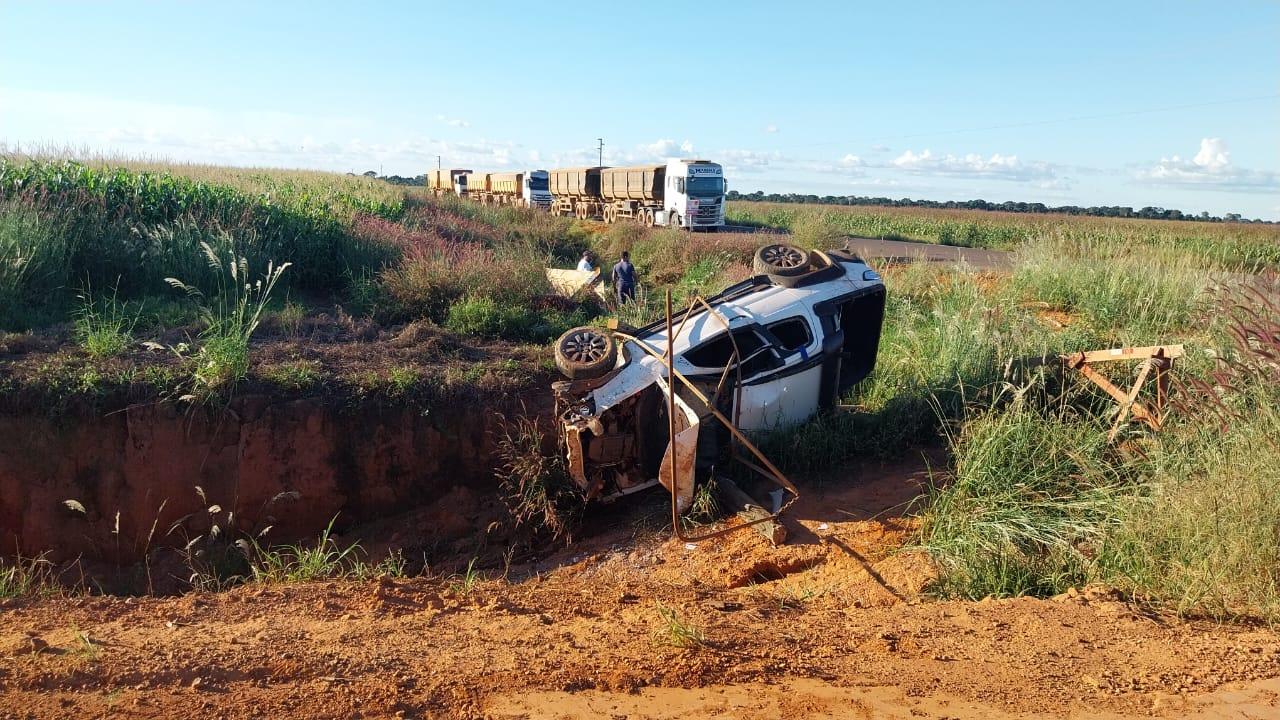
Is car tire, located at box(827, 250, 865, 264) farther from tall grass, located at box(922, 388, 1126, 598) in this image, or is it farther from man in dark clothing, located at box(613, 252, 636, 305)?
man in dark clothing, located at box(613, 252, 636, 305)

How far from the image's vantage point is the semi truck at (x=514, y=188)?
4178 centimetres

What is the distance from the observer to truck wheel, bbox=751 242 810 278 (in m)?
9.11

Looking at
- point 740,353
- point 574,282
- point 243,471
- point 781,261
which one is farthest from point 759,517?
point 574,282

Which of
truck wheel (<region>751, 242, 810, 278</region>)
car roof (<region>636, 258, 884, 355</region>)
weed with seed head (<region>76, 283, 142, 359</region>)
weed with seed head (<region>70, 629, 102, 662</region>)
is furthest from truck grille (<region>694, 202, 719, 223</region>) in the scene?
weed with seed head (<region>70, 629, 102, 662</region>)

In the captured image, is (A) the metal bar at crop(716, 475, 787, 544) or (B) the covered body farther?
(B) the covered body

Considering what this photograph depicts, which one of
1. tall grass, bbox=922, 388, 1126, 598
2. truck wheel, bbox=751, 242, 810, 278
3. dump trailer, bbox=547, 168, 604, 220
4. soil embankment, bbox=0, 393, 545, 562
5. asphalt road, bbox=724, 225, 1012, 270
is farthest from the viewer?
dump trailer, bbox=547, 168, 604, 220

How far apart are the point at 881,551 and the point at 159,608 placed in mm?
5291

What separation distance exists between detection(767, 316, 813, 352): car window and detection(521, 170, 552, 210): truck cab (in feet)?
111

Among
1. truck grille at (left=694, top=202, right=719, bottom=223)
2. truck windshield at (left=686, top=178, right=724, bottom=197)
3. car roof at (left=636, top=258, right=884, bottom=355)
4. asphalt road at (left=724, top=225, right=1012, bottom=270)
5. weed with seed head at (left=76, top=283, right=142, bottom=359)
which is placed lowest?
weed with seed head at (left=76, top=283, right=142, bottom=359)

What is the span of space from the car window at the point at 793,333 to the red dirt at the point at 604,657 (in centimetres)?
307

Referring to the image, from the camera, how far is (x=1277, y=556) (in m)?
5.09

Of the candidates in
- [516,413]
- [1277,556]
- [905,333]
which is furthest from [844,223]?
[1277,556]

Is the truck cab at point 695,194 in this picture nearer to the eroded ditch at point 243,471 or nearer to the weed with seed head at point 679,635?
the eroded ditch at point 243,471

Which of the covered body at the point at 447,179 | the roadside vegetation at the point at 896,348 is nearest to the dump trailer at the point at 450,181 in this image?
the covered body at the point at 447,179
